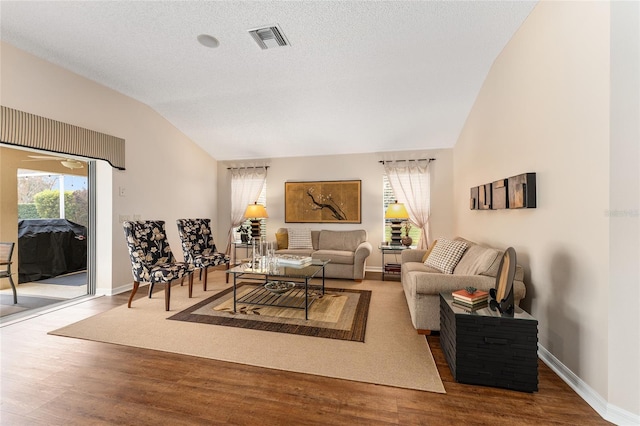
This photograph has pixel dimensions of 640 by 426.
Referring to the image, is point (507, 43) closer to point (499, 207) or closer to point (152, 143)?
point (499, 207)

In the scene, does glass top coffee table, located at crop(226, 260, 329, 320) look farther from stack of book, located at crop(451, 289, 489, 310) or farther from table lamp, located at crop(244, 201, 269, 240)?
table lamp, located at crop(244, 201, 269, 240)

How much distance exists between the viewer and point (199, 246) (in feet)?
14.5

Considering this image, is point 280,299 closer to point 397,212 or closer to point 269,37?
point 397,212

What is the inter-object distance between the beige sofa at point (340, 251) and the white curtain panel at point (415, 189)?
102 cm

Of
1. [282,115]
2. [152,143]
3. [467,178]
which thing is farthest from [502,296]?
[152,143]

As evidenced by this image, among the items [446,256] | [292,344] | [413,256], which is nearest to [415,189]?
[413,256]

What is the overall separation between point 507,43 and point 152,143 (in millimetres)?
5082

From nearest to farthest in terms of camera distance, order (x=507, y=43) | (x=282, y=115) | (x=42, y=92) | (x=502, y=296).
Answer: (x=502, y=296) → (x=507, y=43) → (x=42, y=92) → (x=282, y=115)

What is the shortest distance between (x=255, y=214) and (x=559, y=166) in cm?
470

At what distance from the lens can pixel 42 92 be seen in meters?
3.11

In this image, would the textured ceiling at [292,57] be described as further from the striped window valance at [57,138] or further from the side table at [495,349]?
the side table at [495,349]

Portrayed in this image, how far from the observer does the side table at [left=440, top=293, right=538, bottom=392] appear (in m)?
1.78

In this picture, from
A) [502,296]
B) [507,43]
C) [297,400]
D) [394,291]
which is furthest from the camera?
[394,291]

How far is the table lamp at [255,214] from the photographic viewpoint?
557cm
